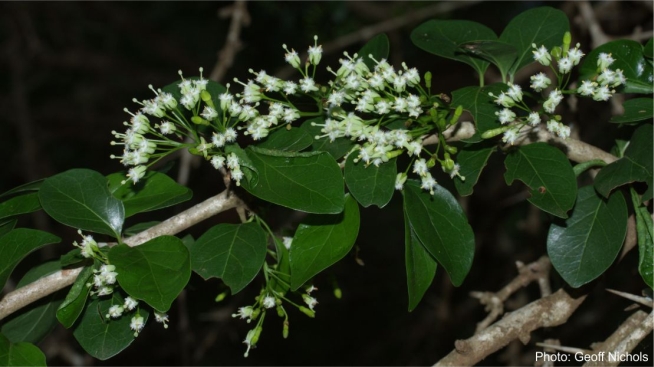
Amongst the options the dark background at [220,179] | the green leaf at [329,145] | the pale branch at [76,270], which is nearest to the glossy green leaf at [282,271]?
the pale branch at [76,270]

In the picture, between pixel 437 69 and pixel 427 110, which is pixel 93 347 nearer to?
pixel 427 110

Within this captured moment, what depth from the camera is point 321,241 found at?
2.09m

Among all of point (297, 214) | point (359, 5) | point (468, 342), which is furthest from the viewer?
point (359, 5)

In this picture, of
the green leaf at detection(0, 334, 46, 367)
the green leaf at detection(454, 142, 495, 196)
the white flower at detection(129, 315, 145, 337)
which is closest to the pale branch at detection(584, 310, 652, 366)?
the green leaf at detection(454, 142, 495, 196)

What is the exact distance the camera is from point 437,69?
5.65 meters

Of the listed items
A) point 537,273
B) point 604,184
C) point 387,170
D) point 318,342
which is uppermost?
point 387,170

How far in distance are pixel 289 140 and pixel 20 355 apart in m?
1.06

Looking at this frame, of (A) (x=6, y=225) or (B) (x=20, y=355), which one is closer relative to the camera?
(B) (x=20, y=355)

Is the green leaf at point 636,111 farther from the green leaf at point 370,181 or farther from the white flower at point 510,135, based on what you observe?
the green leaf at point 370,181

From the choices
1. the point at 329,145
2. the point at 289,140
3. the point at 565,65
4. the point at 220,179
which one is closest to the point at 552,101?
the point at 565,65

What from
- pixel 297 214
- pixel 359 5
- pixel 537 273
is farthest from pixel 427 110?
pixel 359 5

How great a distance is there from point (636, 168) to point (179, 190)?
4.55ft

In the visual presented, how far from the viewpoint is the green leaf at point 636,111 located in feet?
6.93

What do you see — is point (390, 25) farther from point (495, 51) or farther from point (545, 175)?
point (545, 175)
